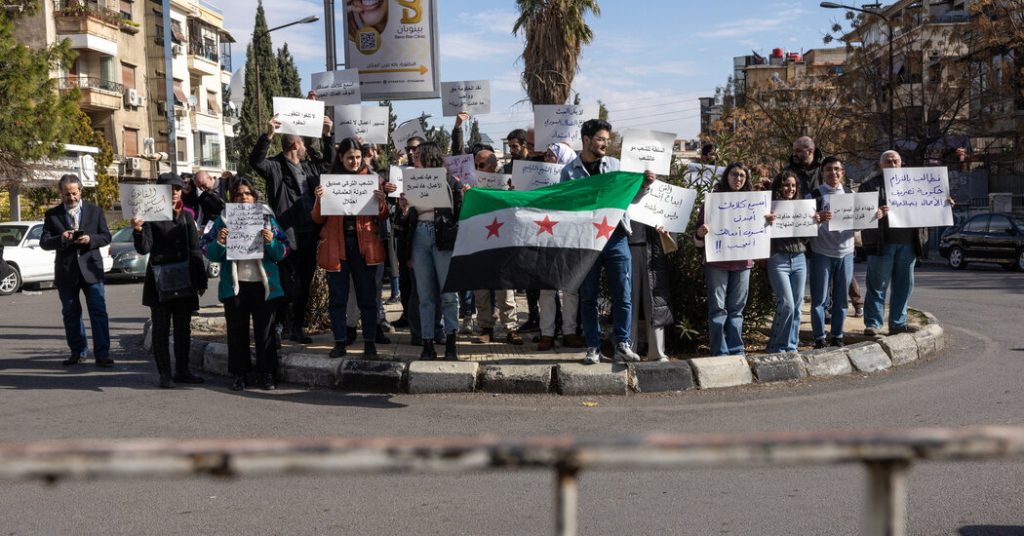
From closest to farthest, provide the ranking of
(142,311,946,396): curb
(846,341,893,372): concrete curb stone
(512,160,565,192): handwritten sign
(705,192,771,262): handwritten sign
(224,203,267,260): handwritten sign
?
(142,311,946,396): curb
(224,203,267,260): handwritten sign
(705,192,771,262): handwritten sign
(846,341,893,372): concrete curb stone
(512,160,565,192): handwritten sign

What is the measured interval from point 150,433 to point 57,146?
23.3 meters

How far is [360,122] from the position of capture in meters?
10.8

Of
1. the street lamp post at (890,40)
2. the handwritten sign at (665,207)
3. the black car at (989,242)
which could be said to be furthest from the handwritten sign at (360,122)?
the street lamp post at (890,40)

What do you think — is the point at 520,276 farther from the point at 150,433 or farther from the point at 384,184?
the point at 150,433

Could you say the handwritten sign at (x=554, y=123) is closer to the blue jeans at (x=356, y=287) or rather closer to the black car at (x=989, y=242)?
the blue jeans at (x=356, y=287)

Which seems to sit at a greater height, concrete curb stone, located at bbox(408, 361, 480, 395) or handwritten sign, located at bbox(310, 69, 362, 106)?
handwritten sign, located at bbox(310, 69, 362, 106)

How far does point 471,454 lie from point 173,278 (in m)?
7.45

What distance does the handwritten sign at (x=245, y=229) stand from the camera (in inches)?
316

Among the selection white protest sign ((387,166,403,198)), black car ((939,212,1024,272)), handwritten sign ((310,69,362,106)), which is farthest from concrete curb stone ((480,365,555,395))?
black car ((939,212,1024,272))

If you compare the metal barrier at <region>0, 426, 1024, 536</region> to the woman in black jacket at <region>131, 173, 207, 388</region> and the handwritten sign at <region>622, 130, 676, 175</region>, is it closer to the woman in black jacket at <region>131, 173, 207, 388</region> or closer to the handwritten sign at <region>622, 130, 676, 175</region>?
the handwritten sign at <region>622, 130, 676, 175</region>

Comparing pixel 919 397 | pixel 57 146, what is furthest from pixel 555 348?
pixel 57 146

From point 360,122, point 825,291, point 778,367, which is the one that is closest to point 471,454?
point 778,367

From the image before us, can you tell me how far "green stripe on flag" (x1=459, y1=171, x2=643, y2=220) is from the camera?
7.83 m

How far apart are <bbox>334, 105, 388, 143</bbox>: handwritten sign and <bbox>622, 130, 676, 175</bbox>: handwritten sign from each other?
3725mm
